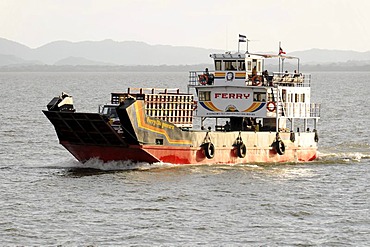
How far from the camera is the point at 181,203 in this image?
3675 cm

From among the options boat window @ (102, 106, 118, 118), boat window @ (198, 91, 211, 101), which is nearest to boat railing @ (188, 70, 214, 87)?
boat window @ (198, 91, 211, 101)

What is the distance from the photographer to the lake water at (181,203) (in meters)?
31.0

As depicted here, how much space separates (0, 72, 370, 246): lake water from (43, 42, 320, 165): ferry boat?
71cm

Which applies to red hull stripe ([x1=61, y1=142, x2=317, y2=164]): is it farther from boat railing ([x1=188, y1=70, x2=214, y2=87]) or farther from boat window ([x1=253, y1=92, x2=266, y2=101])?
boat railing ([x1=188, y1=70, x2=214, y2=87])

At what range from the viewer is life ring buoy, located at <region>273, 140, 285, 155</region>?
160 ft

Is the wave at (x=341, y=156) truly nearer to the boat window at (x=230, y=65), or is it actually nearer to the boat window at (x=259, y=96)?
the boat window at (x=259, y=96)

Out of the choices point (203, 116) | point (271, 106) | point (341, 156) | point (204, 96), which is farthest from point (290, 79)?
point (341, 156)

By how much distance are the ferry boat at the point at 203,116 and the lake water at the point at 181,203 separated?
0.71 meters

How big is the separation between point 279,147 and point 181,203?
13.2 metres

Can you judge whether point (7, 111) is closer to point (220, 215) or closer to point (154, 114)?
point (154, 114)

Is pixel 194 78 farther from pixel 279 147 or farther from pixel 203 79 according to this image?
pixel 279 147

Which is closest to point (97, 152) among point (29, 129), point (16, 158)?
point (16, 158)

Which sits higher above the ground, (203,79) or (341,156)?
(203,79)

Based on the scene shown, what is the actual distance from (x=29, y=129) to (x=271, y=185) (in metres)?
32.0
